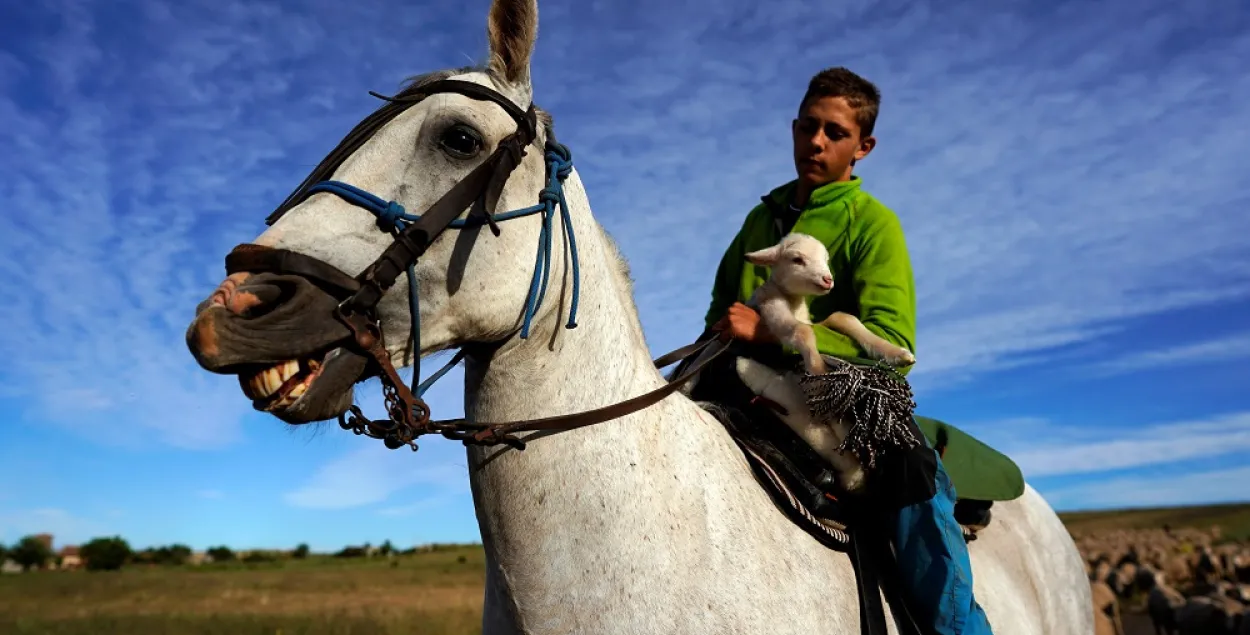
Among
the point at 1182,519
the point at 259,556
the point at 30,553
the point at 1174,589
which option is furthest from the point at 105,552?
the point at 1182,519

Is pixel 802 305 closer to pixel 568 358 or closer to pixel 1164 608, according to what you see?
pixel 568 358

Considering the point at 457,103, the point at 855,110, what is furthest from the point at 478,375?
the point at 855,110

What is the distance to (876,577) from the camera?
378 cm

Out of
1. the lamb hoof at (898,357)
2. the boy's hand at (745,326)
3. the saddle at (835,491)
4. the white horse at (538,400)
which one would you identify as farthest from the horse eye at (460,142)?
the lamb hoof at (898,357)

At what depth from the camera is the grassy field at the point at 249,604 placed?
1698 cm

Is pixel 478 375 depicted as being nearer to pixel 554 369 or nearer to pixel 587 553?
pixel 554 369

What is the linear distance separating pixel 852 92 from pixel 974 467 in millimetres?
2327

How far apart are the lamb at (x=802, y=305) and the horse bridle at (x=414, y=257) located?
74 centimetres

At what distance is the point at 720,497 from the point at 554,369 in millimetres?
877

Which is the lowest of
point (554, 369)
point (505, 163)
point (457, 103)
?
point (554, 369)

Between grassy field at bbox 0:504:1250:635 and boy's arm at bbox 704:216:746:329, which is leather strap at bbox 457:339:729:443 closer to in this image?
boy's arm at bbox 704:216:746:329

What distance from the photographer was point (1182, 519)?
3698 inches

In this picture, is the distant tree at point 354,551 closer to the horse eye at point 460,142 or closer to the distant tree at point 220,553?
the distant tree at point 220,553

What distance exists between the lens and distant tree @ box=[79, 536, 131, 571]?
65688 mm
